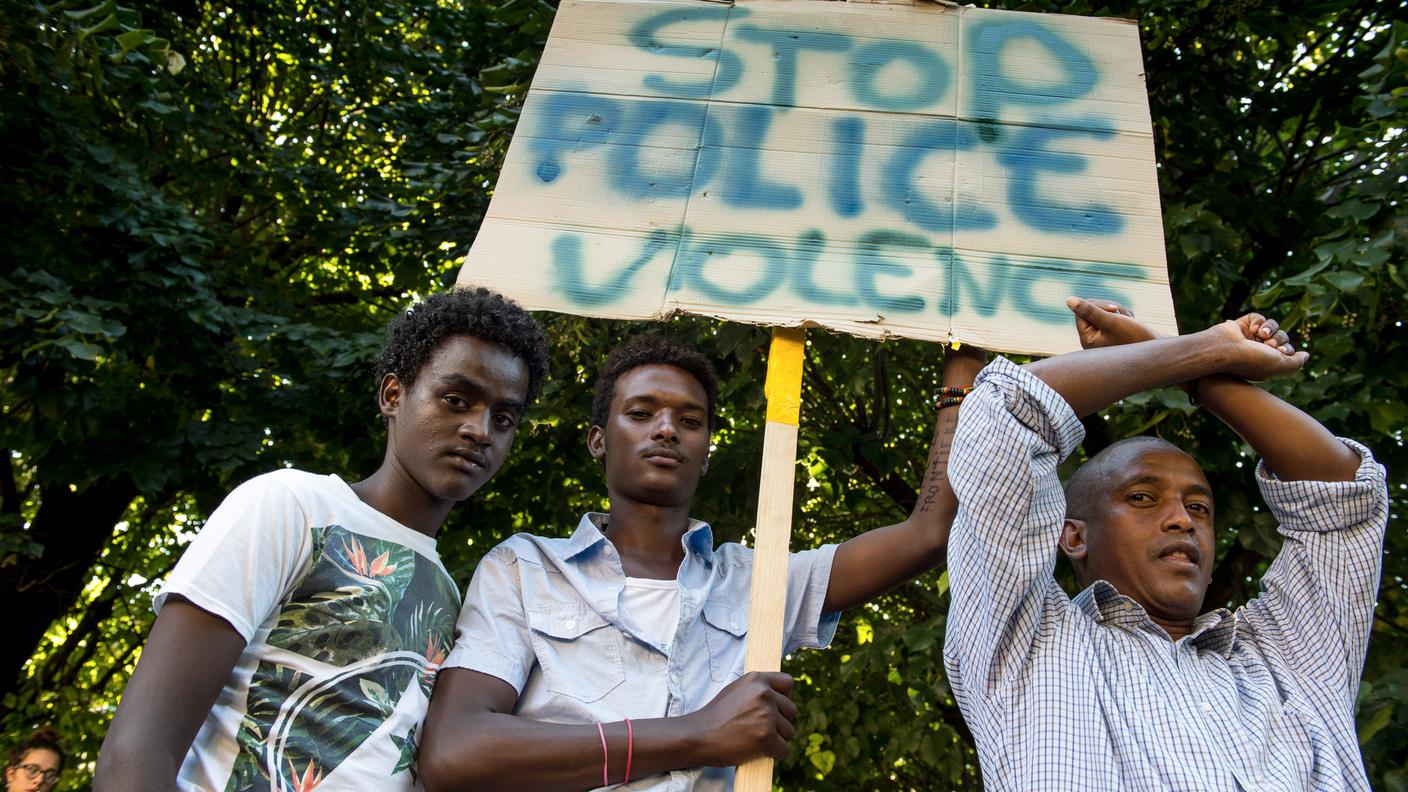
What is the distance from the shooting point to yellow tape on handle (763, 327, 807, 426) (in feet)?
7.41

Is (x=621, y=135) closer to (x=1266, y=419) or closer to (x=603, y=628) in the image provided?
(x=603, y=628)

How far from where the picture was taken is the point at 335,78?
6.73m

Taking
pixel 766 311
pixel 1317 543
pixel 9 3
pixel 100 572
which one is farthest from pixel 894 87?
pixel 100 572

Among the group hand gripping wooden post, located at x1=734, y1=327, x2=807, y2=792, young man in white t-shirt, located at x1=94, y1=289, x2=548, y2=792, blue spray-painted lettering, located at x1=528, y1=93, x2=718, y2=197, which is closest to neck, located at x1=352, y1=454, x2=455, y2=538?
young man in white t-shirt, located at x1=94, y1=289, x2=548, y2=792

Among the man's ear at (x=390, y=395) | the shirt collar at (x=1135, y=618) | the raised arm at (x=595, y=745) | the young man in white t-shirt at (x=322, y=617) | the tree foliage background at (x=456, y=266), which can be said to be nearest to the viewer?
the young man in white t-shirt at (x=322, y=617)

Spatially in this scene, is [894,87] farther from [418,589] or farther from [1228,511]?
[1228,511]

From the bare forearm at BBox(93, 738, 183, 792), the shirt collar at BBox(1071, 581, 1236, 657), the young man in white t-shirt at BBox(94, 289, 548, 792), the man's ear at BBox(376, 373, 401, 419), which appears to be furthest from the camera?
the man's ear at BBox(376, 373, 401, 419)

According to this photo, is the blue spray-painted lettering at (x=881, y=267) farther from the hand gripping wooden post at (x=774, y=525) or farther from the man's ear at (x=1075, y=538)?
the man's ear at (x=1075, y=538)

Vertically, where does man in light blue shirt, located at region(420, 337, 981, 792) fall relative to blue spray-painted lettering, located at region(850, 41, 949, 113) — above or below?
below

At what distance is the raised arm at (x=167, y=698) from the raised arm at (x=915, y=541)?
3.75 ft

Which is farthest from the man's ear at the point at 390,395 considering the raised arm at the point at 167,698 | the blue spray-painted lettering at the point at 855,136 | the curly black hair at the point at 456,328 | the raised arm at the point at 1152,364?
the raised arm at the point at 1152,364

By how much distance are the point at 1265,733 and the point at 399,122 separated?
518cm

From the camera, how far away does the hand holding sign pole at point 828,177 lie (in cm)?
235

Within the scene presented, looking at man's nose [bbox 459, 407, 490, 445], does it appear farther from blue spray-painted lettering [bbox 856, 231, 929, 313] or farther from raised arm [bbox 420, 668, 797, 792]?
blue spray-painted lettering [bbox 856, 231, 929, 313]
